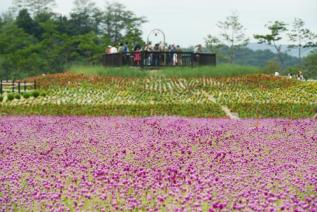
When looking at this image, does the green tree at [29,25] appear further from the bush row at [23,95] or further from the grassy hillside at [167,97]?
the bush row at [23,95]

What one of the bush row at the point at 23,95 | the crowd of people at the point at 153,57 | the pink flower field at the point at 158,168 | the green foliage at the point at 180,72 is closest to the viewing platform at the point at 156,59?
the crowd of people at the point at 153,57

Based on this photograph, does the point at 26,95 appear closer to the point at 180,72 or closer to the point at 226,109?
the point at 180,72

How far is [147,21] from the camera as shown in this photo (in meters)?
64.0

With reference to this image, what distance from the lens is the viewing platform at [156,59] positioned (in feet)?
110

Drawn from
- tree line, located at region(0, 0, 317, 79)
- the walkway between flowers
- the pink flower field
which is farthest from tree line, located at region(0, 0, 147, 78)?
the pink flower field

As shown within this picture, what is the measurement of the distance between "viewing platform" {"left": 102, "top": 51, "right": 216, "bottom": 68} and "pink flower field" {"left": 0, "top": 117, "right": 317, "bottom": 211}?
20.7m

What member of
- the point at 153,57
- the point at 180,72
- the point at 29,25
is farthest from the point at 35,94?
the point at 29,25

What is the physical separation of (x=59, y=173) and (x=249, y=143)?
3.72 metres

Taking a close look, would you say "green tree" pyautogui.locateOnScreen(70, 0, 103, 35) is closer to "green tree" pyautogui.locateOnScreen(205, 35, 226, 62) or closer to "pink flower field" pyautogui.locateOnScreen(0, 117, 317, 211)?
"green tree" pyautogui.locateOnScreen(205, 35, 226, 62)

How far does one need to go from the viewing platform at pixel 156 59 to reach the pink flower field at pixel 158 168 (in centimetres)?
2069

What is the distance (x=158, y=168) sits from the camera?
24.9 ft

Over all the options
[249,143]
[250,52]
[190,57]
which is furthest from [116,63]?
[250,52]

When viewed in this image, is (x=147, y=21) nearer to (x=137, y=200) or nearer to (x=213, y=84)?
(x=213, y=84)

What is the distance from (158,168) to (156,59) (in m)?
26.6
